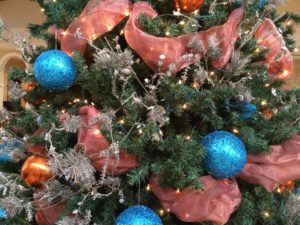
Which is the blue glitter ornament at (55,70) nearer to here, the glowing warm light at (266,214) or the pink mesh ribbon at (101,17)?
the pink mesh ribbon at (101,17)

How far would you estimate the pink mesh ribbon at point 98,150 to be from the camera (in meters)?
0.66

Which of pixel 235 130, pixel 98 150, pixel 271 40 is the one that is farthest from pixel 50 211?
pixel 271 40

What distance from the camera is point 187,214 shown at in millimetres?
654

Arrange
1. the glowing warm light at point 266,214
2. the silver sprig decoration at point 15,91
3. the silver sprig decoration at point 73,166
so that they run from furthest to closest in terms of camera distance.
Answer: the silver sprig decoration at point 15,91
the glowing warm light at point 266,214
the silver sprig decoration at point 73,166

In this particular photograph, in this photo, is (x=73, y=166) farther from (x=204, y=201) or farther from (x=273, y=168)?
(x=273, y=168)

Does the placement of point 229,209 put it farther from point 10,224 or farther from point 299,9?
point 299,9

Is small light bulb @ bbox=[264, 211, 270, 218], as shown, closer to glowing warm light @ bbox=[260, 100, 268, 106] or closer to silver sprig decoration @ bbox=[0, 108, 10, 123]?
glowing warm light @ bbox=[260, 100, 268, 106]

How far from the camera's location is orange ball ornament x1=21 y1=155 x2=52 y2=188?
2.45ft

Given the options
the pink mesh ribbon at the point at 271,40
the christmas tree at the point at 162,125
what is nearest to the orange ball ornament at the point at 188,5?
the christmas tree at the point at 162,125

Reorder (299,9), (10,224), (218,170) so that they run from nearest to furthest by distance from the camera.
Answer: (218,170) → (10,224) → (299,9)

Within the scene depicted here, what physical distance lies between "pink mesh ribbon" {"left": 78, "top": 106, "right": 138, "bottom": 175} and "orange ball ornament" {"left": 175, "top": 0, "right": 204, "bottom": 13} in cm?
28

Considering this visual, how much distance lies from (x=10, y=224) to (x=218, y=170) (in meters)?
0.45

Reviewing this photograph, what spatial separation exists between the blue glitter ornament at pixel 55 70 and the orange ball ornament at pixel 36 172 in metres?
0.15

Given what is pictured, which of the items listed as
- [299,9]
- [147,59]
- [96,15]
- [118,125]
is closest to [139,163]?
[118,125]
